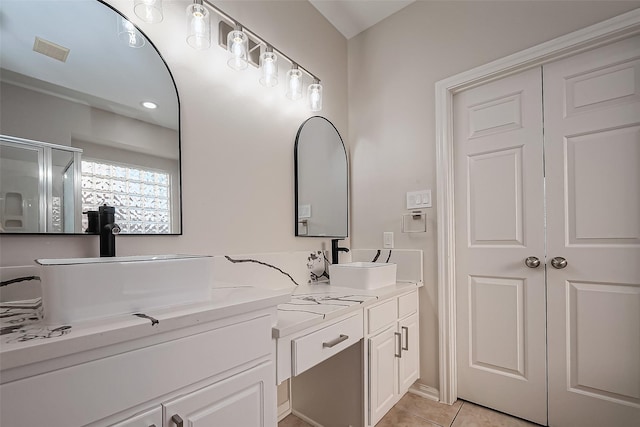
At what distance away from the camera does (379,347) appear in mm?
1483

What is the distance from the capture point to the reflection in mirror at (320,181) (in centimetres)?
189

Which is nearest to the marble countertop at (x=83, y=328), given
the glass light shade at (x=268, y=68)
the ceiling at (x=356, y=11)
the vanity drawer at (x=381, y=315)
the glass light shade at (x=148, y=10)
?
the vanity drawer at (x=381, y=315)

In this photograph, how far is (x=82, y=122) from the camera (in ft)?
3.48

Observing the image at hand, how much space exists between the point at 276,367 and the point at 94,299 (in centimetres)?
56

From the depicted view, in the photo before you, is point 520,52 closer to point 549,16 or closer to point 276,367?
point 549,16

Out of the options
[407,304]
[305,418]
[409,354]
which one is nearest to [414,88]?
[407,304]

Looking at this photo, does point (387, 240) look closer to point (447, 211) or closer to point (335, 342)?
point (447, 211)

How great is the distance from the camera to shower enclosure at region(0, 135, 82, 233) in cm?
91

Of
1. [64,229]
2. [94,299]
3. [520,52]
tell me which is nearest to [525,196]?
[520,52]

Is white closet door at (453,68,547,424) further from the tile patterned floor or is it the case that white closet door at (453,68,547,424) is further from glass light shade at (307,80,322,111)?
glass light shade at (307,80,322,111)

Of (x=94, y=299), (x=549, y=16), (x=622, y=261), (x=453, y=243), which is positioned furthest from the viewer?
(x=453, y=243)

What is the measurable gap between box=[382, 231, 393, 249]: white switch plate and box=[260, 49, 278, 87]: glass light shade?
1213 millimetres

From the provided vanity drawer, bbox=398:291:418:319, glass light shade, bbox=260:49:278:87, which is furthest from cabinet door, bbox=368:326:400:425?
glass light shade, bbox=260:49:278:87

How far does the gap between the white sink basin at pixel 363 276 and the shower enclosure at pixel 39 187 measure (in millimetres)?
1222
